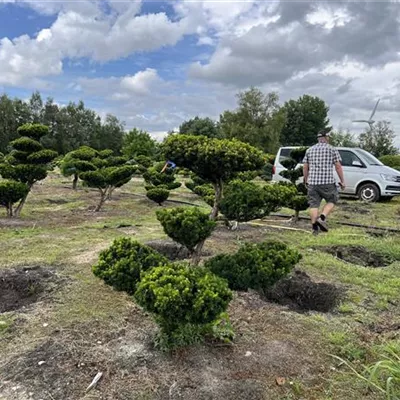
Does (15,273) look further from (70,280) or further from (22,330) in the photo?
(22,330)

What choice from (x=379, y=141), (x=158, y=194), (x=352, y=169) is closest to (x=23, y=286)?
(x=158, y=194)

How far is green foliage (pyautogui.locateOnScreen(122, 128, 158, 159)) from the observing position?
34.3 m

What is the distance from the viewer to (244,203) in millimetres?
6008

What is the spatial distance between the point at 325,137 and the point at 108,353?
17.5 feet

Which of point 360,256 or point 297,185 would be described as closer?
point 360,256

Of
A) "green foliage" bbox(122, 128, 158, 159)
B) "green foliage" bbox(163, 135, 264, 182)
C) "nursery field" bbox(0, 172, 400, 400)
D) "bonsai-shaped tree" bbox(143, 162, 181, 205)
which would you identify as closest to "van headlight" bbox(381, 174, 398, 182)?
"bonsai-shaped tree" bbox(143, 162, 181, 205)

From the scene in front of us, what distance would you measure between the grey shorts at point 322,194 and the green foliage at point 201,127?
102ft

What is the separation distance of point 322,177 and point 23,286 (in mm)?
4640

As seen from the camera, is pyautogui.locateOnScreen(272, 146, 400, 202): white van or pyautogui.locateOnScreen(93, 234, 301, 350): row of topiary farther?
pyautogui.locateOnScreen(272, 146, 400, 202): white van

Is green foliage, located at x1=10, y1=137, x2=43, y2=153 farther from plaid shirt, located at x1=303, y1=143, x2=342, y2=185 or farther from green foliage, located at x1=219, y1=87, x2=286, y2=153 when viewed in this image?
green foliage, located at x1=219, y1=87, x2=286, y2=153

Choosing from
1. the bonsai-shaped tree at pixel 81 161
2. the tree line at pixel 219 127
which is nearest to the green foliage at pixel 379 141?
the tree line at pixel 219 127

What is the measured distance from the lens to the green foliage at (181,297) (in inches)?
90.3

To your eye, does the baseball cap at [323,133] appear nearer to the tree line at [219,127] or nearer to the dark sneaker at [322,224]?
the dark sneaker at [322,224]

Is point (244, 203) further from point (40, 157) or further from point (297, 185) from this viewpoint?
point (40, 157)
